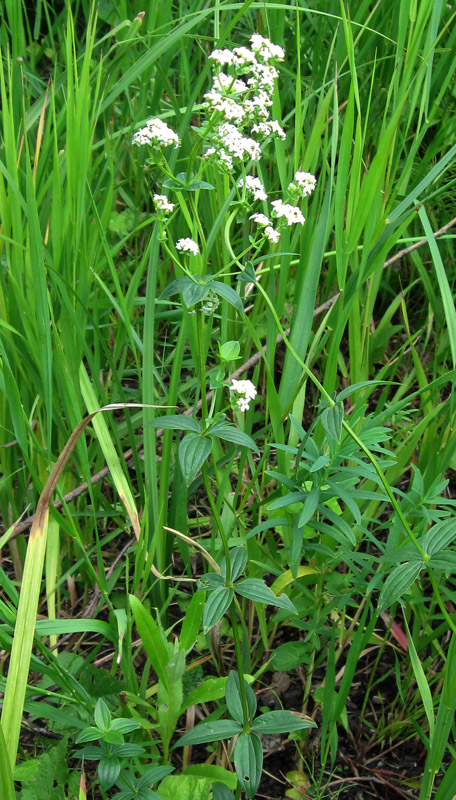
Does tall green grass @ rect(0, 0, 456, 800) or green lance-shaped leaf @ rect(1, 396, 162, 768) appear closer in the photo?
green lance-shaped leaf @ rect(1, 396, 162, 768)

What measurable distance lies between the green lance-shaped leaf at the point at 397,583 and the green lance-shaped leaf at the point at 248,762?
0.82 feet

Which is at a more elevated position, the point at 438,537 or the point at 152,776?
the point at 438,537

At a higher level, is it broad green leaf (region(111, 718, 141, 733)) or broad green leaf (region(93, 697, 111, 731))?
broad green leaf (region(93, 697, 111, 731))

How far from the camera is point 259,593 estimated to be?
0.90 metres

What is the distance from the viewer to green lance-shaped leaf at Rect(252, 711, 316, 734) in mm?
941

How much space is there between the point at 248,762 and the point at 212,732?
0.21 feet

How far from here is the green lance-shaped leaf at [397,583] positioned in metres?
0.91

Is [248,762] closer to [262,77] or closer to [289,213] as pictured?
[289,213]

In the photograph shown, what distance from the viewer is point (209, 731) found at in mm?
944

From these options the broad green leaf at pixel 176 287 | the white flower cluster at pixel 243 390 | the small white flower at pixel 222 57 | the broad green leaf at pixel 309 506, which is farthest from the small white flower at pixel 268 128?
the broad green leaf at pixel 309 506

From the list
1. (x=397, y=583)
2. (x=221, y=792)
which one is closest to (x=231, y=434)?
(x=397, y=583)

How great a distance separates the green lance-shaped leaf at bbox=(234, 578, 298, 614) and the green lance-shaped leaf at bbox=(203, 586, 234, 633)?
2 centimetres

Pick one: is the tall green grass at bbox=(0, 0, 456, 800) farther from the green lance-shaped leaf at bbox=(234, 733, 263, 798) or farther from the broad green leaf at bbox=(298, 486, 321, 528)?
the green lance-shaped leaf at bbox=(234, 733, 263, 798)

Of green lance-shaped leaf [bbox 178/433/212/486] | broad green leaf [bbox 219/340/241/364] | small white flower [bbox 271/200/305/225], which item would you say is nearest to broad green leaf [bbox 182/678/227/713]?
green lance-shaped leaf [bbox 178/433/212/486]
